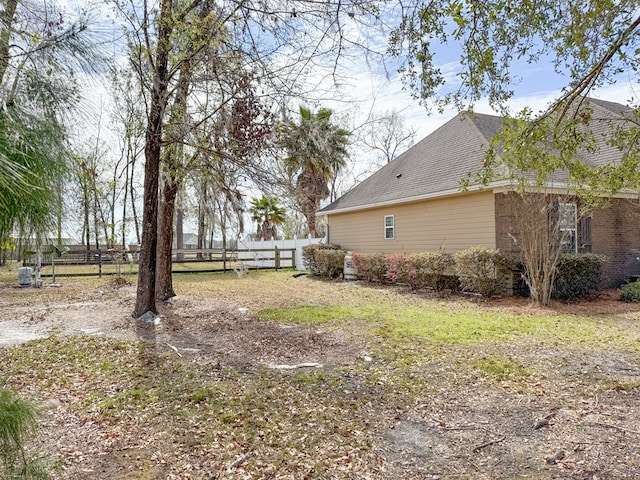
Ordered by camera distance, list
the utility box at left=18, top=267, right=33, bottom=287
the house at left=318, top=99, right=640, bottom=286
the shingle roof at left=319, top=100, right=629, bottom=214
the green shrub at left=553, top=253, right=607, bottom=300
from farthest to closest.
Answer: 1. the utility box at left=18, top=267, right=33, bottom=287
2. the shingle roof at left=319, top=100, right=629, bottom=214
3. the house at left=318, top=99, right=640, bottom=286
4. the green shrub at left=553, top=253, right=607, bottom=300

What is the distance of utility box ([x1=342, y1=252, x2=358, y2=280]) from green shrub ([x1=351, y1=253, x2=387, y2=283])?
0.44m

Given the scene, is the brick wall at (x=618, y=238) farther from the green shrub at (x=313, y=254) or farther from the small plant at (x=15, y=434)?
the small plant at (x=15, y=434)

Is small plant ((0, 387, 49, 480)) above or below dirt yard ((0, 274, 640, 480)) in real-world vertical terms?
above

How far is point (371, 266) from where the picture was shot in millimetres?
14367

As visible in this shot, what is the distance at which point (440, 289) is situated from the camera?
1207 cm

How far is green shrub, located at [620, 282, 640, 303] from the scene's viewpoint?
32.4ft

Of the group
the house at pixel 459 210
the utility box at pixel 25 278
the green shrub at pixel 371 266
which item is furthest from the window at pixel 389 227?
the utility box at pixel 25 278

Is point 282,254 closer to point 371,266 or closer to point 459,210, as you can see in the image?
point 371,266

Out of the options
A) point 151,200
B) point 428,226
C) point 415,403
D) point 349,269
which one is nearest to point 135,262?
point 349,269

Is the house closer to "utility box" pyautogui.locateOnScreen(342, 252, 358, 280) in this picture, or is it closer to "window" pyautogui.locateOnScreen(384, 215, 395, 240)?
"window" pyautogui.locateOnScreen(384, 215, 395, 240)

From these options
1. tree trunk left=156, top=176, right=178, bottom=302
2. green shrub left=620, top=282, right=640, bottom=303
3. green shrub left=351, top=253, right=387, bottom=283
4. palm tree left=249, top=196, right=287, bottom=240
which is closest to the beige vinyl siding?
green shrub left=351, top=253, right=387, bottom=283

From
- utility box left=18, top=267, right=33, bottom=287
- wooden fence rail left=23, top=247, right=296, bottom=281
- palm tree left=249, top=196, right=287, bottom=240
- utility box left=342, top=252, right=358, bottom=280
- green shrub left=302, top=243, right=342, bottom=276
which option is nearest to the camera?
utility box left=18, top=267, right=33, bottom=287

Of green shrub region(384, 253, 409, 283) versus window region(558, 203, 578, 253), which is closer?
window region(558, 203, 578, 253)

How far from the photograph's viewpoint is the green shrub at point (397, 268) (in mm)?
12719
